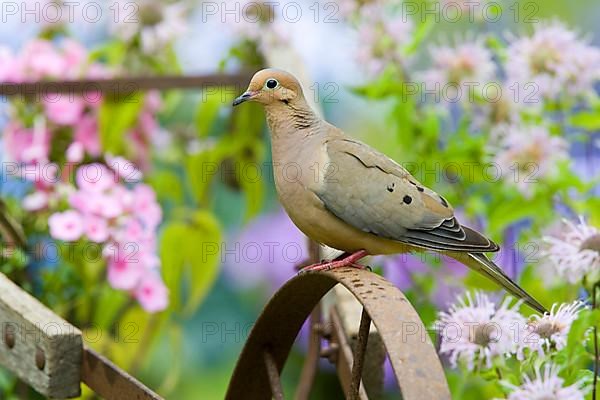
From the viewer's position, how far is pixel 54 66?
208 centimetres

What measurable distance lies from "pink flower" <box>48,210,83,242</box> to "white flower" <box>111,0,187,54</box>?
1.66ft

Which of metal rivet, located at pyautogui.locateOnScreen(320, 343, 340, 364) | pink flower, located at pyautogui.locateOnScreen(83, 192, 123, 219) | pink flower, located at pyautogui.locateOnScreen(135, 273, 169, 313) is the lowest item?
pink flower, located at pyautogui.locateOnScreen(135, 273, 169, 313)

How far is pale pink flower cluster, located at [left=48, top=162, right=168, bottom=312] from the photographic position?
1.75 meters

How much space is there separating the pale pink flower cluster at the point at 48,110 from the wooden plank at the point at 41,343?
68cm

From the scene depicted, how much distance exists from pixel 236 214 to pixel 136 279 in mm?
1084

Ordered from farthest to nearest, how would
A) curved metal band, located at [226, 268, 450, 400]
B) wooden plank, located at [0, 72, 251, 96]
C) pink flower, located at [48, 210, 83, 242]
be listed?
wooden plank, located at [0, 72, 251, 96]
pink flower, located at [48, 210, 83, 242]
curved metal band, located at [226, 268, 450, 400]

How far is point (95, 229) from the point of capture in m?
1.75

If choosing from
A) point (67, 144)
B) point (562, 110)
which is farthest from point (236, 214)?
point (562, 110)

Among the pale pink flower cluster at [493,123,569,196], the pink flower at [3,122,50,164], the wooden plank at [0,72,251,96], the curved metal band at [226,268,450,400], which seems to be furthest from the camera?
the pink flower at [3,122,50,164]

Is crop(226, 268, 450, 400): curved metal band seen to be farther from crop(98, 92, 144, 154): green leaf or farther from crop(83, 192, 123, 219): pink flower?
crop(98, 92, 144, 154): green leaf

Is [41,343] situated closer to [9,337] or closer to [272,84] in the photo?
[9,337]

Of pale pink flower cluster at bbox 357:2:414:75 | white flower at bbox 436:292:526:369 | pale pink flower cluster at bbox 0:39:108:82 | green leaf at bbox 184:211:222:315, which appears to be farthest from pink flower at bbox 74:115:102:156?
white flower at bbox 436:292:526:369

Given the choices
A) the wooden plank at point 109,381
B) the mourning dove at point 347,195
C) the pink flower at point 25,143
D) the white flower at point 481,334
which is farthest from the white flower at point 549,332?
the pink flower at point 25,143

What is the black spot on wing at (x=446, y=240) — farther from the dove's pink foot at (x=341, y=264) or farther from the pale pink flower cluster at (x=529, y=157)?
the pale pink flower cluster at (x=529, y=157)
